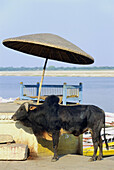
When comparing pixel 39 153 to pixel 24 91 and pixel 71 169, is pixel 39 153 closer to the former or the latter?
pixel 71 169

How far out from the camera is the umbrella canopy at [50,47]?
A: 8508 millimetres

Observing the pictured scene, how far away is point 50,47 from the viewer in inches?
369

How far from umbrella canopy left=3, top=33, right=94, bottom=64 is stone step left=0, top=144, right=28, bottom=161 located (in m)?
3.15

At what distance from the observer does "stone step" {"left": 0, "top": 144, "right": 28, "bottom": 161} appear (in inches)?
340

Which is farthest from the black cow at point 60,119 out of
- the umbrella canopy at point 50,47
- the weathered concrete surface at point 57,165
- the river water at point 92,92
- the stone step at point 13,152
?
the river water at point 92,92

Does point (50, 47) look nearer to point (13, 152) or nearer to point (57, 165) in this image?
point (13, 152)

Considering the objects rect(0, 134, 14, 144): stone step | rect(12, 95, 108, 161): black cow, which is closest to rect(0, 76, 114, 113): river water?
rect(0, 134, 14, 144): stone step

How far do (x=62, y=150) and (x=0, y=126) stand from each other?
93.1 inches

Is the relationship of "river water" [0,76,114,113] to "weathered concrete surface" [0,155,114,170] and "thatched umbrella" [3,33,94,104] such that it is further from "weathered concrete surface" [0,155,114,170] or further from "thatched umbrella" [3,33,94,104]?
"weathered concrete surface" [0,155,114,170]

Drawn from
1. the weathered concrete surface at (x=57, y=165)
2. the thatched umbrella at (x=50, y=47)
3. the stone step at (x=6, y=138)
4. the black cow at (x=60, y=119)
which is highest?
the thatched umbrella at (x=50, y=47)

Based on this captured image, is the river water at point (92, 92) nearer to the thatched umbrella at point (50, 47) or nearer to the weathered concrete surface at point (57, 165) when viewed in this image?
the thatched umbrella at point (50, 47)

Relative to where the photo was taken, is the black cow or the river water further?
the river water

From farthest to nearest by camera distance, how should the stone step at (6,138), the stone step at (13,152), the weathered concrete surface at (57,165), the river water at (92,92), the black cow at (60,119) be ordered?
the river water at (92,92), the stone step at (6,138), the stone step at (13,152), the black cow at (60,119), the weathered concrete surface at (57,165)

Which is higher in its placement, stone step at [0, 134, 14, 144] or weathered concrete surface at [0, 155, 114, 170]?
stone step at [0, 134, 14, 144]
